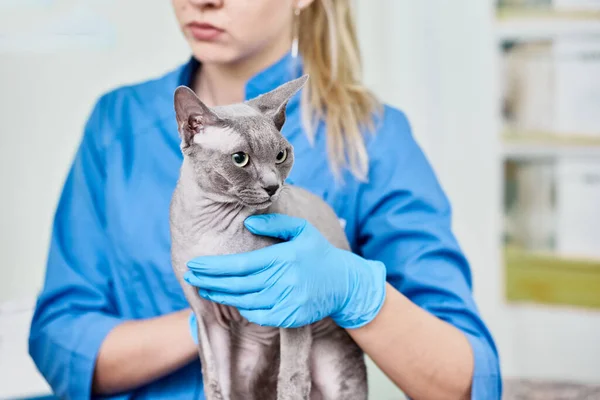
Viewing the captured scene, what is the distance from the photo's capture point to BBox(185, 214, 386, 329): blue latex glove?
28.1 inches

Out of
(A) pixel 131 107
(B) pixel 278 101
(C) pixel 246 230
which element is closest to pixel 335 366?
(C) pixel 246 230

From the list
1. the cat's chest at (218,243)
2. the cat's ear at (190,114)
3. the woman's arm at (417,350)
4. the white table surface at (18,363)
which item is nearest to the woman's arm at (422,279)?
the woman's arm at (417,350)

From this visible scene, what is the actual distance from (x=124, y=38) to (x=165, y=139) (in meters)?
0.16

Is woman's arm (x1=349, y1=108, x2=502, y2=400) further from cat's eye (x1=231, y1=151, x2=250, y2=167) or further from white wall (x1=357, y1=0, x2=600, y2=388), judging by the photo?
cat's eye (x1=231, y1=151, x2=250, y2=167)

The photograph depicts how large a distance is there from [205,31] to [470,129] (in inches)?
20.0

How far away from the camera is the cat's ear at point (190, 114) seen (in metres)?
0.64

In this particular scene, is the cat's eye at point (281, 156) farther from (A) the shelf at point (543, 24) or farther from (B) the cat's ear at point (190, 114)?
(A) the shelf at point (543, 24)

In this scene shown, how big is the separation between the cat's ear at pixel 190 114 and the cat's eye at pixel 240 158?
4cm

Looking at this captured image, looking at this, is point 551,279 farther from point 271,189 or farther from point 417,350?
point 271,189

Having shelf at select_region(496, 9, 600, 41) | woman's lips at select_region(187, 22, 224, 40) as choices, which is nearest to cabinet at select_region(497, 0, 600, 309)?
shelf at select_region(496, 9, 600, 41)

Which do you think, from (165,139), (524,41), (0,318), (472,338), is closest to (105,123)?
(165,139)

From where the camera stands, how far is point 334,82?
3.15ft

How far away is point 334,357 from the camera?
835 mm

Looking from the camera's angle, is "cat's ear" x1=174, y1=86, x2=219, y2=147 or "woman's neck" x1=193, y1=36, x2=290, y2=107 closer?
"cat's ear" x1=174, y1=86, x2=219, y2=147
